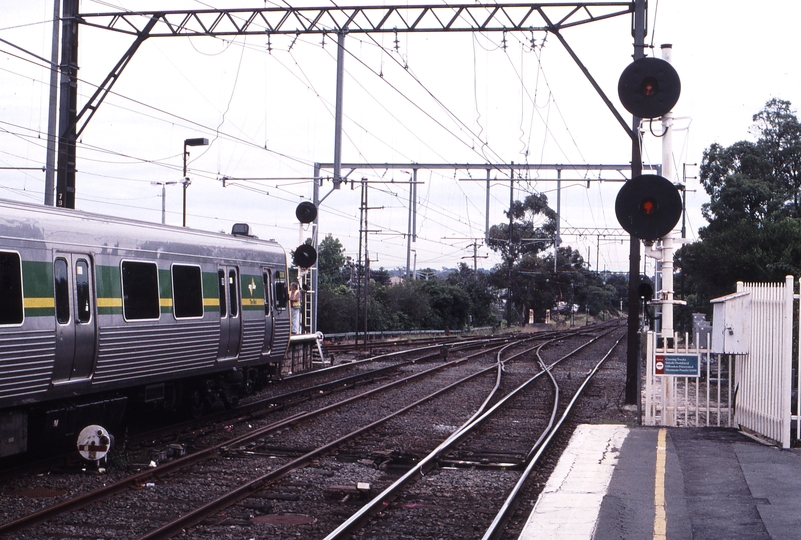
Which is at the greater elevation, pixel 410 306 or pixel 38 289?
pixel 38 289

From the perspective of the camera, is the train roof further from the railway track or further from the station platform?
the station platform

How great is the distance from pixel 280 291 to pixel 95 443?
285 inches

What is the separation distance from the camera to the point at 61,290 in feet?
35.1

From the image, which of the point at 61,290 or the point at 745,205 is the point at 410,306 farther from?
the point at 61,290

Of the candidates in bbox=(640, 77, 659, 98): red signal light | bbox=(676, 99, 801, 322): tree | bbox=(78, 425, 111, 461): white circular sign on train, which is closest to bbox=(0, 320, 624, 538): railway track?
bbox=(78, 425, 111, 461): white circular sign on train

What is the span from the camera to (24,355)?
32.6 ft

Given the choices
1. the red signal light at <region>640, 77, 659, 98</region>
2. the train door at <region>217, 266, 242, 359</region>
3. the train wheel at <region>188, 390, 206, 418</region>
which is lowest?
the train wheel at <region>188, 390, 206, 418</region>

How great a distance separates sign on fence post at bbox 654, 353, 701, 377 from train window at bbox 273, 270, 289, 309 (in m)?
7.58

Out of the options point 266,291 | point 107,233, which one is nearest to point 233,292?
point 266,291

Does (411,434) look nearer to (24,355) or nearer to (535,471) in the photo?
(535,471)

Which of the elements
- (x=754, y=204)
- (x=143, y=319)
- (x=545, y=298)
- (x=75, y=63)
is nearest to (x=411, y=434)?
(x=143, y=319)

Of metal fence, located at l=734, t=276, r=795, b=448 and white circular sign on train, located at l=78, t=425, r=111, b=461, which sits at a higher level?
metal fence, located at l=734, t=276, r=795, b=448

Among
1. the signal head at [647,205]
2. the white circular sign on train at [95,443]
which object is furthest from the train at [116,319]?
the signal head at [647,205]

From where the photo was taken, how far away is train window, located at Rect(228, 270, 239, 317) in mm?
15297
